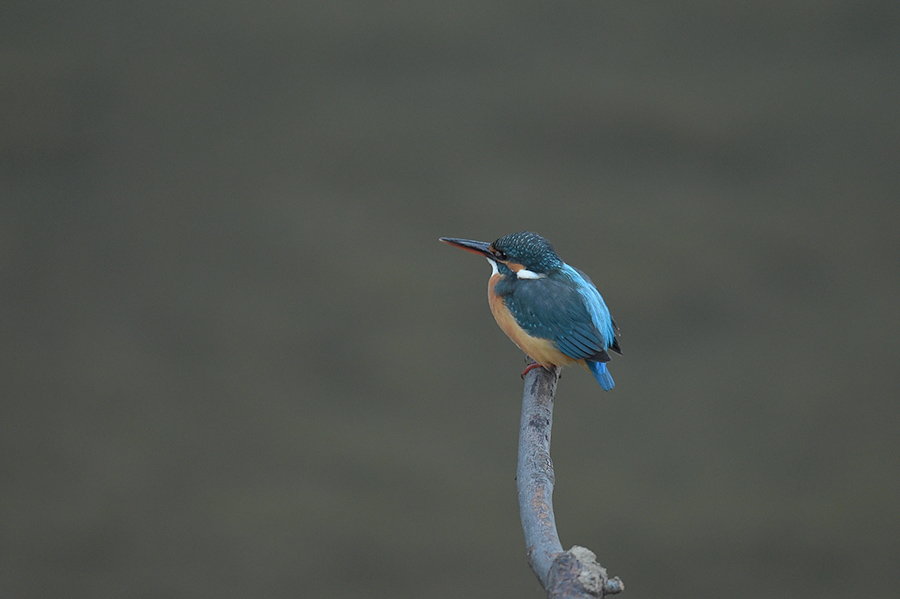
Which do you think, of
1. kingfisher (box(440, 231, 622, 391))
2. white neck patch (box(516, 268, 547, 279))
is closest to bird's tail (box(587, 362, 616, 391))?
kingfisher (box(440, 231, 622, 391))

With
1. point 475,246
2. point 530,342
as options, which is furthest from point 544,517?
point 475,246

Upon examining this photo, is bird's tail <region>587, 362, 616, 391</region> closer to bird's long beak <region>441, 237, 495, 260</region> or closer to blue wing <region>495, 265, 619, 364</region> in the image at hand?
blue wing <region>495, 265, 619, 364</region>

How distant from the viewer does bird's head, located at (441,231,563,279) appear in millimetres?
1442

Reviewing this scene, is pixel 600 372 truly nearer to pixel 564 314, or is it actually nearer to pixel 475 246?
pixel 564 314

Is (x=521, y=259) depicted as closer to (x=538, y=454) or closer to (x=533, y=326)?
(x=533, y=326)

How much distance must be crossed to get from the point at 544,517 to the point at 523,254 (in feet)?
1.90

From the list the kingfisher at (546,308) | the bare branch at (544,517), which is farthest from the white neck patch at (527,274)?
the bare branch at (544,517)

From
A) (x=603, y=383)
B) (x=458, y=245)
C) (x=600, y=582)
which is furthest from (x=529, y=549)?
(x=458, y=245)

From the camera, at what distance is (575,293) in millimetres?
1435

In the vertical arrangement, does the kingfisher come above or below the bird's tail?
above

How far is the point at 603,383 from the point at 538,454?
0.37 meters

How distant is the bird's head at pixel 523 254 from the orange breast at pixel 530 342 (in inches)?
2.4

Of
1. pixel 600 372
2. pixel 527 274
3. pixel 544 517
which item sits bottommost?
pixel 544 517

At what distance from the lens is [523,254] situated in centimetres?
145
